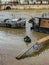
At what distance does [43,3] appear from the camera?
17609 mm

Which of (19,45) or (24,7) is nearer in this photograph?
(19,45)

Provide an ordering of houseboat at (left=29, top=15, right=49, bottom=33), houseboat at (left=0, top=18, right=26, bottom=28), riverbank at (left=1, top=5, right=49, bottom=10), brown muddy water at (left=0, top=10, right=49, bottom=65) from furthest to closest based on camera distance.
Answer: riverbank at (left=1, top=5, right=49, bottom=10) → houseboat at (left=0, top=18, right=26, bottom=28) → houseboat at (left=29, top=15, right=49, bottom=33) → brown muddy water at (left=0, top=10, right=49, bottom=65)

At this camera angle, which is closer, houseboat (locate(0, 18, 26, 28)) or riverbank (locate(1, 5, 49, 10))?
houseboat (locate(0, 18, 26, 28))

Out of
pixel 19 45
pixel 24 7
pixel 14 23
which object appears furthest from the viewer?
pixel 24 7

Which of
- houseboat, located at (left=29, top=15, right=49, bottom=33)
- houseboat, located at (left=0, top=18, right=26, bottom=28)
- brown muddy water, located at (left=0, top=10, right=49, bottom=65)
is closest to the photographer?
brown muddy water, located at (left=0, top=10, right=49, bottom=65)

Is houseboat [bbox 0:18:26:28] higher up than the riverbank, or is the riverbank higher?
houseboat [bbox 0:18:26:28]

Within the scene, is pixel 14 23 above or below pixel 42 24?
below

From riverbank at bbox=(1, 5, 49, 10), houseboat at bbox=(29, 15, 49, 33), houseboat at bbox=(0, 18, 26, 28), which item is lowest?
riverbank at bbox=(1, 5, 49, 10)

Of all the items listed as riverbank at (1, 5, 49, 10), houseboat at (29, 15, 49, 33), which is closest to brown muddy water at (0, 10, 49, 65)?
houseboat at (29, 15, 49, 33)

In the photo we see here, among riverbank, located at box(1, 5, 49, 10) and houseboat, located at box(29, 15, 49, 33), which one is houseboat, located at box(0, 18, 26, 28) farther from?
riverbank, located at box(1, 5, 49, 10)

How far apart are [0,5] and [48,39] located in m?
11.8

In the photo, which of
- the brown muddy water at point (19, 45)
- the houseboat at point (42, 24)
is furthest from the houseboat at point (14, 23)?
the houseboat at point (42, 24)

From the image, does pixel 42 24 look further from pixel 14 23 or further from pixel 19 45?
pixel 19 45

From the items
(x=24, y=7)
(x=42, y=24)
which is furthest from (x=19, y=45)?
(x=24, y=7)
